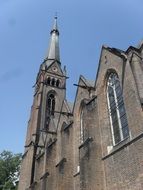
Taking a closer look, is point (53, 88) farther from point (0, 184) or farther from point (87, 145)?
point (87, 145)

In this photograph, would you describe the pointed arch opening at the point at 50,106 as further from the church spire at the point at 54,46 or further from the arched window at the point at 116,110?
the arched window at the point at 116,110

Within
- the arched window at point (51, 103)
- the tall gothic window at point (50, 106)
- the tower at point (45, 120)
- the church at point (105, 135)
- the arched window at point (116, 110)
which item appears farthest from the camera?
the arched window at point (51, 103)

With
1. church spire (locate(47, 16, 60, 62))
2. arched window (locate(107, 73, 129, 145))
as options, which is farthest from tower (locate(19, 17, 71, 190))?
arched window (locate(107, 73, 129, 145))

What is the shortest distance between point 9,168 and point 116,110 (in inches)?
936

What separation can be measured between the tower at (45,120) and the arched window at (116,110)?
17.2 ft

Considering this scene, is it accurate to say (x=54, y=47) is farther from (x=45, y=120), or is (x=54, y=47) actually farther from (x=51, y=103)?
(x=45, y=120)

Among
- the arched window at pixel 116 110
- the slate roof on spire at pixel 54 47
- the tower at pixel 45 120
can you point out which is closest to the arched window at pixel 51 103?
the tower at pixel 45 120

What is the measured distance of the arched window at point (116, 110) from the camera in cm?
1133

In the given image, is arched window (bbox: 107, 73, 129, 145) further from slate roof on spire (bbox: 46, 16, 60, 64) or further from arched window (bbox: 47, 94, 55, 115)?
slate roof on spire (bbox: 46, 16, 60, 64)

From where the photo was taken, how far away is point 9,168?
31.6m

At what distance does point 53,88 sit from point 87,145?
21462 mm

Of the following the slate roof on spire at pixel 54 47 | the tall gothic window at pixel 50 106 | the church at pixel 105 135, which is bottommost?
the church at pixel 105 135

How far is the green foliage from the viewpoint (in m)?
30.1

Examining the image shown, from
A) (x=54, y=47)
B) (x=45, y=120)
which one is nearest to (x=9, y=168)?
(x=45, y=120)
